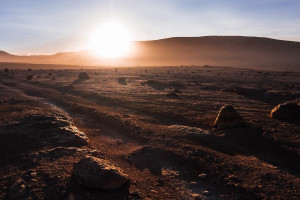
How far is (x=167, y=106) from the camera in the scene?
1148 cm

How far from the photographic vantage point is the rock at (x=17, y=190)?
4.35 m

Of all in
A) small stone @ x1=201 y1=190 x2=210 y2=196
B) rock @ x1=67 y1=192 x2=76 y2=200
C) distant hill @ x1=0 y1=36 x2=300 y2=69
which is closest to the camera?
rock @ x1=67 y1=192 x2=76 y2=200

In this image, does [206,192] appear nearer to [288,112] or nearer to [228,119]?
[228,119]

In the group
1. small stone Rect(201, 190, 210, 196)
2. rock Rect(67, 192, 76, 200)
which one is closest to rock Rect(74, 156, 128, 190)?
rock Rect(67, 192, 76, 200)

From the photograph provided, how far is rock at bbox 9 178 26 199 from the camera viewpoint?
4349mm

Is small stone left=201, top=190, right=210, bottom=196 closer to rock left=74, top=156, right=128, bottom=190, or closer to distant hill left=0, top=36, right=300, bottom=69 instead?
rock left=74, top=156, right=128, bottom=190

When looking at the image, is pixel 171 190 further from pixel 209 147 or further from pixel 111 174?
pixel 209 147

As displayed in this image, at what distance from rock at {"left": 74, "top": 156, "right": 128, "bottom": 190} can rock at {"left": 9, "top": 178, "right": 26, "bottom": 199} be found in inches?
37.9

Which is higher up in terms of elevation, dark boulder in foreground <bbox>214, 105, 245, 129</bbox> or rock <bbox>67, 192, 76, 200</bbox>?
dark boulder in foreground <bbox>214, 105, 245, 129</bbox>

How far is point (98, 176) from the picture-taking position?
4488 mm

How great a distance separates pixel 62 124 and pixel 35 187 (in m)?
3.34

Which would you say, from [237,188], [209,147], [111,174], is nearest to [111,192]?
[111,174]

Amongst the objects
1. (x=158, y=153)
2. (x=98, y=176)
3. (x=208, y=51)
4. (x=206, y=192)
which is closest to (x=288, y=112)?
(x=158, y=153)

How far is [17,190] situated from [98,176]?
1.50 metres
